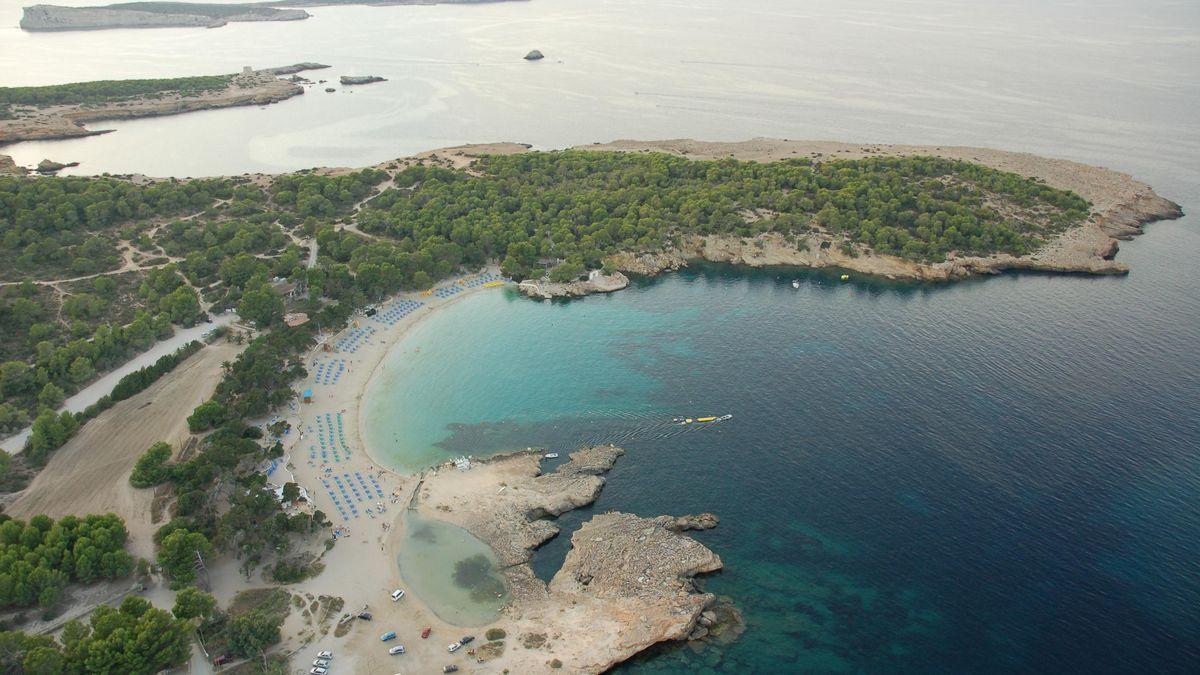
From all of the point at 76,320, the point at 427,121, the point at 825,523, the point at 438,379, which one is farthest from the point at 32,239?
the point at 825,523

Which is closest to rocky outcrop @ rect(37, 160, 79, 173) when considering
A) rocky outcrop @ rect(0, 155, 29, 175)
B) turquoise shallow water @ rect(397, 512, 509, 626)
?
rocky outcrop @ rect(0, 155, 29, 175)

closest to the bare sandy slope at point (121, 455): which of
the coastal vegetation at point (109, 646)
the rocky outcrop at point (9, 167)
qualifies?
the coastal vegetation at point (109, 646)

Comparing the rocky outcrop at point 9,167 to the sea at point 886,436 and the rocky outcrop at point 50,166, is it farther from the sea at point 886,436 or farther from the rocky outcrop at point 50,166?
the sea at point 886,436

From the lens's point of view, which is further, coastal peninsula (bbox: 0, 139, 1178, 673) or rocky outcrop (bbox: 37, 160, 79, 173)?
rocky outcrop (bbox: 37, 160, 79, 173)

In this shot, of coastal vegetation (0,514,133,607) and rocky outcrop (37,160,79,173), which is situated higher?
rocky outcrop (37,160,79,173)

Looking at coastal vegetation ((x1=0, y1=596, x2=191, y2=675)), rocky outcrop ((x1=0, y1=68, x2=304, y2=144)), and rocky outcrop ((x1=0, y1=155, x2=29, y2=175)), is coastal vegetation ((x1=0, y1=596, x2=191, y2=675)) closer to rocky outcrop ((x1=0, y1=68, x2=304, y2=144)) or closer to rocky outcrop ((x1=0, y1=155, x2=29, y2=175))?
rocky outcrop ((x1=0, y1=155, x2=29, y2=175))

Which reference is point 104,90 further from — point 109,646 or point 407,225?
point 109,646
